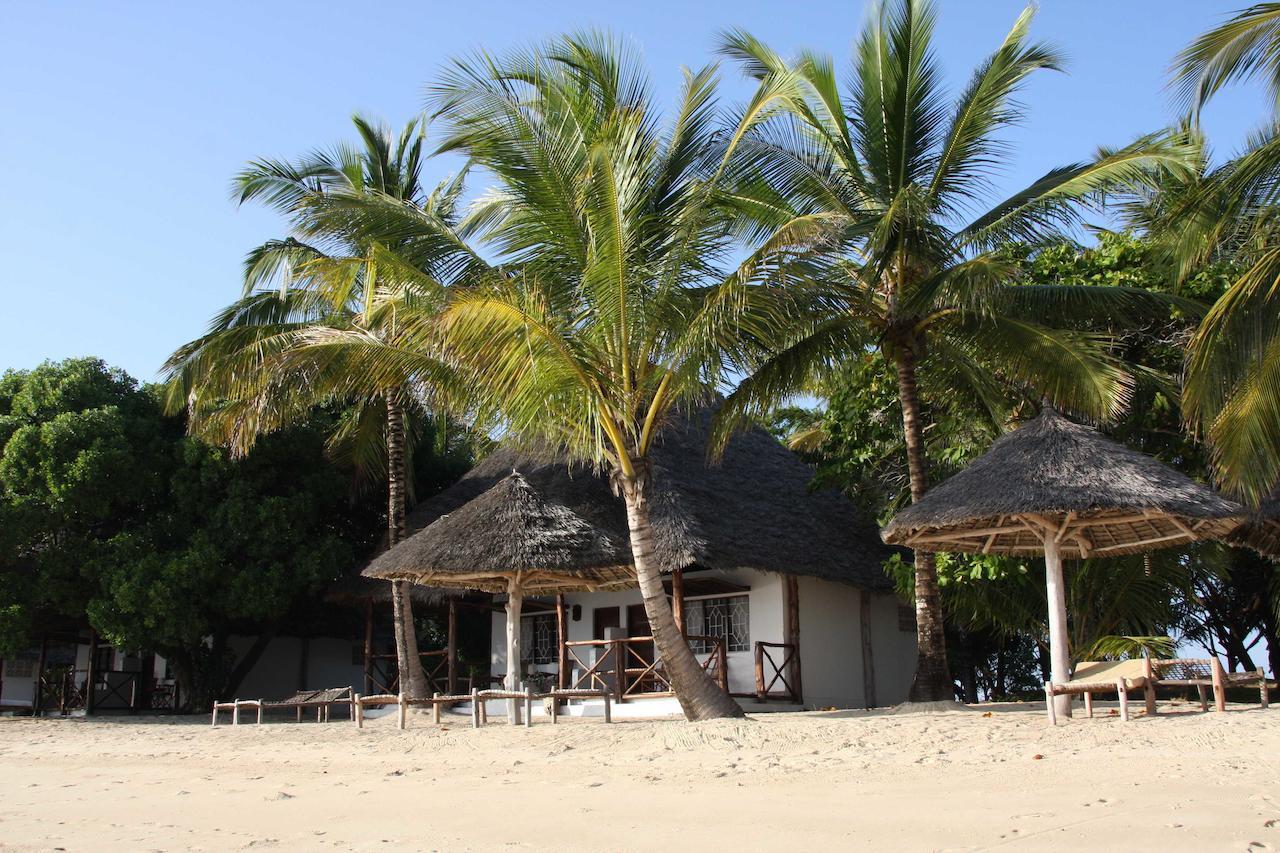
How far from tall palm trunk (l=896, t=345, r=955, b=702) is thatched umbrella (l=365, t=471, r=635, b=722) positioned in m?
3.62

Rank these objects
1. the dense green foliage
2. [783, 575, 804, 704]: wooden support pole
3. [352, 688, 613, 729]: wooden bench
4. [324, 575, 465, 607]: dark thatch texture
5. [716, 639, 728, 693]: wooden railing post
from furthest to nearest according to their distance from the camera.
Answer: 1. [324, 575, 465, 607]: dark thatch texture
2. the dense green foliage
3. [783, 575, 804, 704]: wooden support pole
4. [716, 639, 728, 693]: wooden railing post
5. [352, 688, 613, 729]: wooden bench

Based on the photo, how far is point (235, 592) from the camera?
55.0 feet

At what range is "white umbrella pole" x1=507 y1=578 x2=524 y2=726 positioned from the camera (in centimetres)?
1273

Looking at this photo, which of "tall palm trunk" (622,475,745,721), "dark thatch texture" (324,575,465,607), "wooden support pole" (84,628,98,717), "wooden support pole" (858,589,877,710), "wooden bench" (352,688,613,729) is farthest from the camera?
"wooden support pole" (84,628,98,717)

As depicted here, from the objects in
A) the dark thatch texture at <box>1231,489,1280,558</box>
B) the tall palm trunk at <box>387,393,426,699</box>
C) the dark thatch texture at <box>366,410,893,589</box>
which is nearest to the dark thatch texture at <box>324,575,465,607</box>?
the tall palm trunk at <box>387,393,426,699</box>

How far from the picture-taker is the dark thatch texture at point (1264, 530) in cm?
1055

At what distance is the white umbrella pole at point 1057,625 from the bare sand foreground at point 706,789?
0.44m

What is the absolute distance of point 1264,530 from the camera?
447 inches

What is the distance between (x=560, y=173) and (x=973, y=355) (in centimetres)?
542

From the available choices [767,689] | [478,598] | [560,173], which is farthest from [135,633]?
[560,173]

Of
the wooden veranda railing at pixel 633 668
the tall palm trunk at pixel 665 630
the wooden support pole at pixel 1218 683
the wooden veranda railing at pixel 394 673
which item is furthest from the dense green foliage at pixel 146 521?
the wooden support pole at pixel 1218 683

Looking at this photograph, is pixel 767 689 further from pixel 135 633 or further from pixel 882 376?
pixel 135 633

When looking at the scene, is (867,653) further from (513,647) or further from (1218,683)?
(1218,683)

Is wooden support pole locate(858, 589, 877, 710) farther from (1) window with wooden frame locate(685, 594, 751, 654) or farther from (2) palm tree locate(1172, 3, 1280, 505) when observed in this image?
(2) palm tree locate(1172, 3, 1280, 505)
